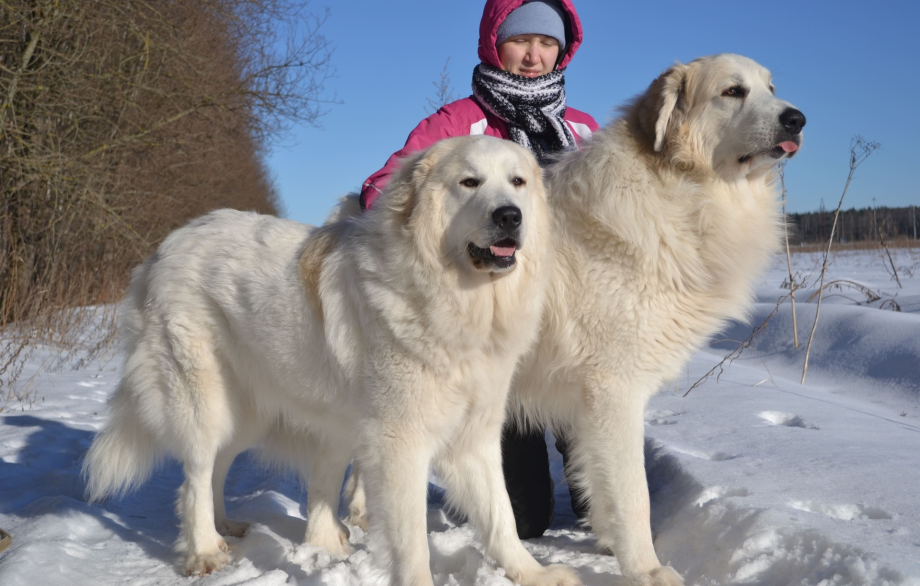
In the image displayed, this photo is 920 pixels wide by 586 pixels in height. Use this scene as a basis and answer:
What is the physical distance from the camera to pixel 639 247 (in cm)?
265

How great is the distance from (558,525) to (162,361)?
203cm

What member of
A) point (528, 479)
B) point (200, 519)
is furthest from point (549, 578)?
point (200, 519)

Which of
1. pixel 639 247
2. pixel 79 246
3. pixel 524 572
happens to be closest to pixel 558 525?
pixel 524 572

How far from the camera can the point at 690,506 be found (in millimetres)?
2740

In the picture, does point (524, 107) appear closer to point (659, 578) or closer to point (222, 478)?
point (659, 578)

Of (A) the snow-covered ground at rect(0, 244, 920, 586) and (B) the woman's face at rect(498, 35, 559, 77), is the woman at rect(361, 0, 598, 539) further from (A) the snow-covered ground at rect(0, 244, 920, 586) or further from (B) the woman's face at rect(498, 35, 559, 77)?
(A) the snow-covered ground at rect(0, 244, 920, 586)

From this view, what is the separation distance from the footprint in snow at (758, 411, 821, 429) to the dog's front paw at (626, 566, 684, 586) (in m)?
1.56

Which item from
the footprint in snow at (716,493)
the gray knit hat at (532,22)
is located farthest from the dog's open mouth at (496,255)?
the gray knit hat at (532,22)

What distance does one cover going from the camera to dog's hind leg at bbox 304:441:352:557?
2.93m

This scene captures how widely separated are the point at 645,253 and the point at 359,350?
1.13m

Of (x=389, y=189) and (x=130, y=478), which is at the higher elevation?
(x=389, y=189)

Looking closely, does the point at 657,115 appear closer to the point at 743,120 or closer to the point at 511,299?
the point at 743,120

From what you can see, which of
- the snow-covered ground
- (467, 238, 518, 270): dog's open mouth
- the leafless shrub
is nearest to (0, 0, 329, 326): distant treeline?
the leafless shrub

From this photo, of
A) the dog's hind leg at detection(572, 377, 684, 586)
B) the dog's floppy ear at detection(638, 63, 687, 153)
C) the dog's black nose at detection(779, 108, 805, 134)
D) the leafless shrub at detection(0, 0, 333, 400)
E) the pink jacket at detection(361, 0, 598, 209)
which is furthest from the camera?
the leafless shrub at detection(0, 0, 333, 400)
